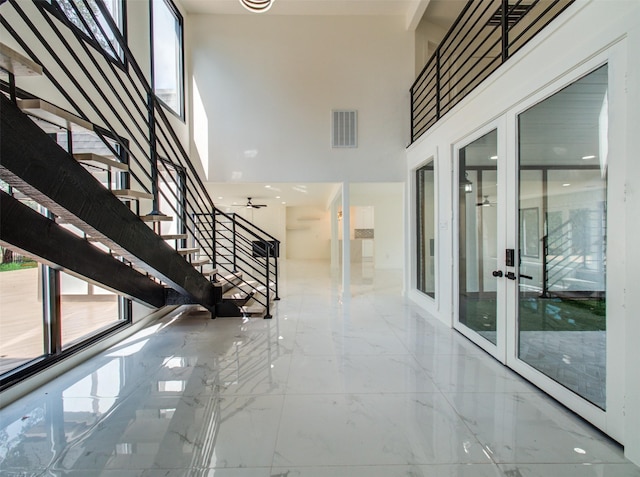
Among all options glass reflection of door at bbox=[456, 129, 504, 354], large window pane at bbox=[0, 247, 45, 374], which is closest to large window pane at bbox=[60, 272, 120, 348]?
large window pane at bbox=[0, 247, 45, 374]

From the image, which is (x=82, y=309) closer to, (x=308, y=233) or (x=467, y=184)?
(x=467, y=184)

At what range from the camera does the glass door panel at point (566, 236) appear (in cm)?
197

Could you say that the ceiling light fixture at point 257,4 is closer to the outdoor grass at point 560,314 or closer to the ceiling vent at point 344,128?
the ceiling vent at point 344,128

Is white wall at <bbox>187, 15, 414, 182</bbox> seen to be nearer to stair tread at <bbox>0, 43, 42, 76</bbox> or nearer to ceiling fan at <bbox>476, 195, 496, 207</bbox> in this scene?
ceiling fan at <bbox>476, 195, 496, 207</bbox>

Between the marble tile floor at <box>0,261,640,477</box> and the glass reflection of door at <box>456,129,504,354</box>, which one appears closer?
the marble tile floor at <box>0,261,640,477</box>

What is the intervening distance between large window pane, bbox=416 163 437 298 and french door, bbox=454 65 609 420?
143 centimetres

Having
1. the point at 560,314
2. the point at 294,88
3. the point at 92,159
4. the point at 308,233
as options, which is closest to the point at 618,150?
the point at 560,314

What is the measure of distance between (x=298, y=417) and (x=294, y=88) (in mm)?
5491

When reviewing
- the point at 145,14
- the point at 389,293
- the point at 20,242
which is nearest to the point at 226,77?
the point at 145,14

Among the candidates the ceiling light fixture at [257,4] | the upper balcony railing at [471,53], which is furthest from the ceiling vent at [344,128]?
the ceiling light fixture at [257,4]

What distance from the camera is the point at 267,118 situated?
223 inches

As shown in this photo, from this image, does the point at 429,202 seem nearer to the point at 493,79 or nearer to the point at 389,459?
the point at 493,79

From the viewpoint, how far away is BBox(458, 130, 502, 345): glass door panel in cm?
304

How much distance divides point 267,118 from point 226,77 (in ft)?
3.57
